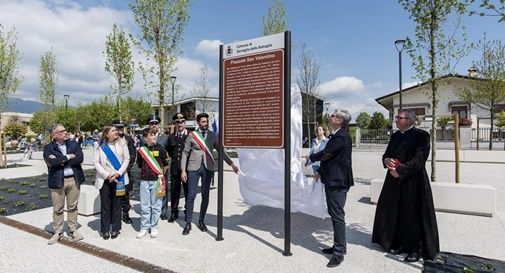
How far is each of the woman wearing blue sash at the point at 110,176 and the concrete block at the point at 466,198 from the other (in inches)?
215

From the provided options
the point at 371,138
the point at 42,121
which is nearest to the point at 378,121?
the point at 371,138

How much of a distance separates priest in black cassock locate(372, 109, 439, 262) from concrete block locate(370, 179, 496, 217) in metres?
2.47

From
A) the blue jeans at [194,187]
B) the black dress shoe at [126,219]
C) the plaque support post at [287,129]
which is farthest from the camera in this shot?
the black dress shoe at [126,219]

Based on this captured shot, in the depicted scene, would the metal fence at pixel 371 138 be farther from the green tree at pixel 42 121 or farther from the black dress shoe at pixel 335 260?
the black dress shoe at pixel 335 260

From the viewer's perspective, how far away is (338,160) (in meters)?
4.35

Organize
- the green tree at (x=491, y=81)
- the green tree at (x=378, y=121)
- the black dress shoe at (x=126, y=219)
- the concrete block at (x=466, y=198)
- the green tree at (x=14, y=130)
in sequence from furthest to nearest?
the green tree at (x=378, y=121) → the green tree at (x=14, y=130) → the green tree at (x=491, y=81) → the black dress shoe at (x=126, y=219) → the concrete block at (x=466, y=198)

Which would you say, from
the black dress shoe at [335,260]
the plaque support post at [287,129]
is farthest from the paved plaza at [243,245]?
the plaque support post at [287,129]

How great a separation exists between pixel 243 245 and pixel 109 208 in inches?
85.1

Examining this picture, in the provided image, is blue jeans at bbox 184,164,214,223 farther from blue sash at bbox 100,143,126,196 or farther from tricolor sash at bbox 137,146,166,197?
blue sash at bbox 100,143,126,196

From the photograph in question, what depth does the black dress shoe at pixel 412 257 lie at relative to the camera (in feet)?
13.7

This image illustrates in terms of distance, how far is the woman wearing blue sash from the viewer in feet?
17.4

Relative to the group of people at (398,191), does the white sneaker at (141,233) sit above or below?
below

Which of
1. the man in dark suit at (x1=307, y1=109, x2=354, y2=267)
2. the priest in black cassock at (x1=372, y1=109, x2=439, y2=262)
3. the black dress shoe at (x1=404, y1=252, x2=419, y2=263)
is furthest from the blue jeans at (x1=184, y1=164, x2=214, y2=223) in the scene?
the black dress shoe at (x1=404, y1=252, x2=419, y2=263)

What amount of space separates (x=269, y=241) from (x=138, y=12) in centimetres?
1181
